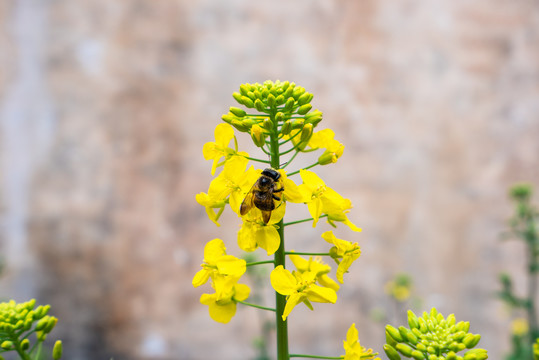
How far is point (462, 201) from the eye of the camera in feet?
14.9

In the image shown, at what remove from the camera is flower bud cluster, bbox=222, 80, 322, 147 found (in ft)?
3.64

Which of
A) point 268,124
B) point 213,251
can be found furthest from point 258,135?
point 213,251

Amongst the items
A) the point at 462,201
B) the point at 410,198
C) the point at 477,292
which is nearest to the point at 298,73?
the point at 410,198

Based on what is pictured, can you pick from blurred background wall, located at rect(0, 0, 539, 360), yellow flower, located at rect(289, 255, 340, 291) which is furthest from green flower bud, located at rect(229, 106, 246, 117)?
blurred background wall, located at rect(0, 0, 539, 360)

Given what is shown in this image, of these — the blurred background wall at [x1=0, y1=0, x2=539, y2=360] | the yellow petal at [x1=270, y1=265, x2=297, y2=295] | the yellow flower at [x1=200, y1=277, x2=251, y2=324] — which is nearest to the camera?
the yellow petal at [x1=270, y1=265, x2=297, y2=295]

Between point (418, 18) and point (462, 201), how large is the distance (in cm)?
184

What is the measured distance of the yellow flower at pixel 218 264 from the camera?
3.61 feet

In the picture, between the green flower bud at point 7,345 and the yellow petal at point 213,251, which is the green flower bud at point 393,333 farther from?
the green flower bud at point 7,345

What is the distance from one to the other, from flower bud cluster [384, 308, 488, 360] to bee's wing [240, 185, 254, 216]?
1.41ft

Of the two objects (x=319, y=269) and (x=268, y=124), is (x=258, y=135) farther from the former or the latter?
(x=319, y=269)

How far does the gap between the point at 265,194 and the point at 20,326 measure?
0.70m

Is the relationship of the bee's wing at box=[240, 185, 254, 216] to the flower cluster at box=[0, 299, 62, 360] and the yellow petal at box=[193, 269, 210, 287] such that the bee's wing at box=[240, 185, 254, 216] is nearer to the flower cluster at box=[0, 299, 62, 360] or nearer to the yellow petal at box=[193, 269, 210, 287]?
the yellow petal at box=[193, 269, 210, 287]

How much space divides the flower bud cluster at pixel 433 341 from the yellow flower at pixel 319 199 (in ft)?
0.91

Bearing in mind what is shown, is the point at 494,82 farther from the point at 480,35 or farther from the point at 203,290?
the point at 203,290
